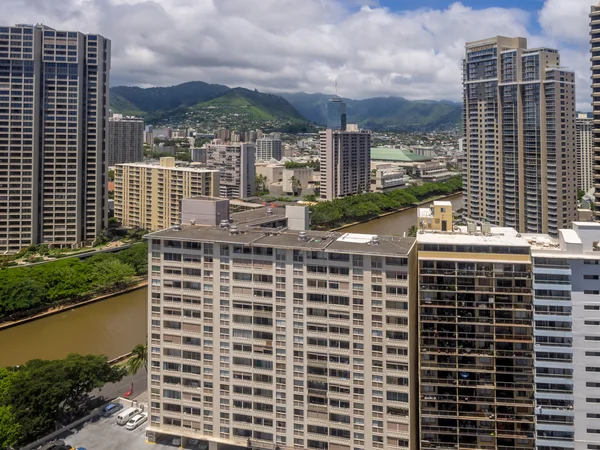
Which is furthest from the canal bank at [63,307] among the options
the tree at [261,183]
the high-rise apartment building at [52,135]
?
the tree at [261,183]

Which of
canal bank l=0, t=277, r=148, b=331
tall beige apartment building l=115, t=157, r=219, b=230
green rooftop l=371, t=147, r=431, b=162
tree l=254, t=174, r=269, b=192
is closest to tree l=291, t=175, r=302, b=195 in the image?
tree l=254, t=174, r=269, b=192

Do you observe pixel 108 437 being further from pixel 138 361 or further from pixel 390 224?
pixel 390 224

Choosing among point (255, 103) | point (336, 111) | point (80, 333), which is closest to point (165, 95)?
point (255, 103)

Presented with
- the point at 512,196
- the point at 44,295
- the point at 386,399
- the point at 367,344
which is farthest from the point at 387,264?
the point at 512,196

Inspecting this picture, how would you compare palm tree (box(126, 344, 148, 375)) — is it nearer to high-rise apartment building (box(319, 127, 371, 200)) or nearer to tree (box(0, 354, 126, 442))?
tree (box(0, 354, 126, 442))

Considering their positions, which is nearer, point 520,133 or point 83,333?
point 83,333

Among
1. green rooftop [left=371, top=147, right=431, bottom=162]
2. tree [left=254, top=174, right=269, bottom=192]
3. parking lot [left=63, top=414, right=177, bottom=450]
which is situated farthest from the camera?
green rooftop [left=371, top=147, right=431, bottom=162]

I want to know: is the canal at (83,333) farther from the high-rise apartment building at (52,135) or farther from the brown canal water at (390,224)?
the brown canal water at (390,224)
